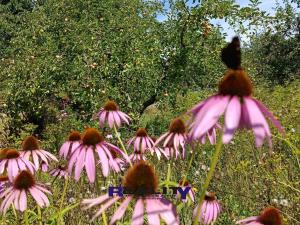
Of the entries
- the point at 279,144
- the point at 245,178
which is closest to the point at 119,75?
the point at 279,144

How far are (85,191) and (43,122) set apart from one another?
584 cm

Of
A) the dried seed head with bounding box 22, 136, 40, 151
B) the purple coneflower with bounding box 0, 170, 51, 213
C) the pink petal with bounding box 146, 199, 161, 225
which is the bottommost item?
the pink petal with bounding box 146, 199, 161, 225

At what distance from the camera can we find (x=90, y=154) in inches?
60.2

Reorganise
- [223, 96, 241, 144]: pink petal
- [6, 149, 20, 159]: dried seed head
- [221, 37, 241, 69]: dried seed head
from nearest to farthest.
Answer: [223, 96, 241, 144]: pink petal
[221, 37, 241, 69]: dried seed head
[6, 149, 20, 159]: dried seed head

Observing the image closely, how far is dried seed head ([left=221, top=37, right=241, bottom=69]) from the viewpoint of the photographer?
0.96 m

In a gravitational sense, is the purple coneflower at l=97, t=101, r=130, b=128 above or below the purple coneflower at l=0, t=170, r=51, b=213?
above

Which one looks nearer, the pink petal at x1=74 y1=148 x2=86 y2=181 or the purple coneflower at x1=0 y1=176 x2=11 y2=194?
the pink petal at x1=74 y1=148 x2=86 y2=181

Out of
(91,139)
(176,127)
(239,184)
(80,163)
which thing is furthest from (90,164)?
(239,184)

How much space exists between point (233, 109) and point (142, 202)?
248mm

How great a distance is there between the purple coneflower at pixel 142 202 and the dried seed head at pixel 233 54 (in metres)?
0.28

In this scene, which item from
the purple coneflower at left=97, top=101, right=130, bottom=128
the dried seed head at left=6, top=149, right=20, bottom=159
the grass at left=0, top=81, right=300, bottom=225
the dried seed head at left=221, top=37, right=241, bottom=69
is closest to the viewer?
the dried seed head at left=221, top=37, right=241, bottom=69

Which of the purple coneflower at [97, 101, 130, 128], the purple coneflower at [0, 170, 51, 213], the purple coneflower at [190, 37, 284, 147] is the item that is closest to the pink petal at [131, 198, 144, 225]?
the purple coneflower at [190, 37, 284, 147]

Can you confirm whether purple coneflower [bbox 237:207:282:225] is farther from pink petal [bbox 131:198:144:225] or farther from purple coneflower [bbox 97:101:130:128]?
purple coneflower [bbox 97:101:130:128]

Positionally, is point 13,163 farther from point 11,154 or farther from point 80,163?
point 80,163
